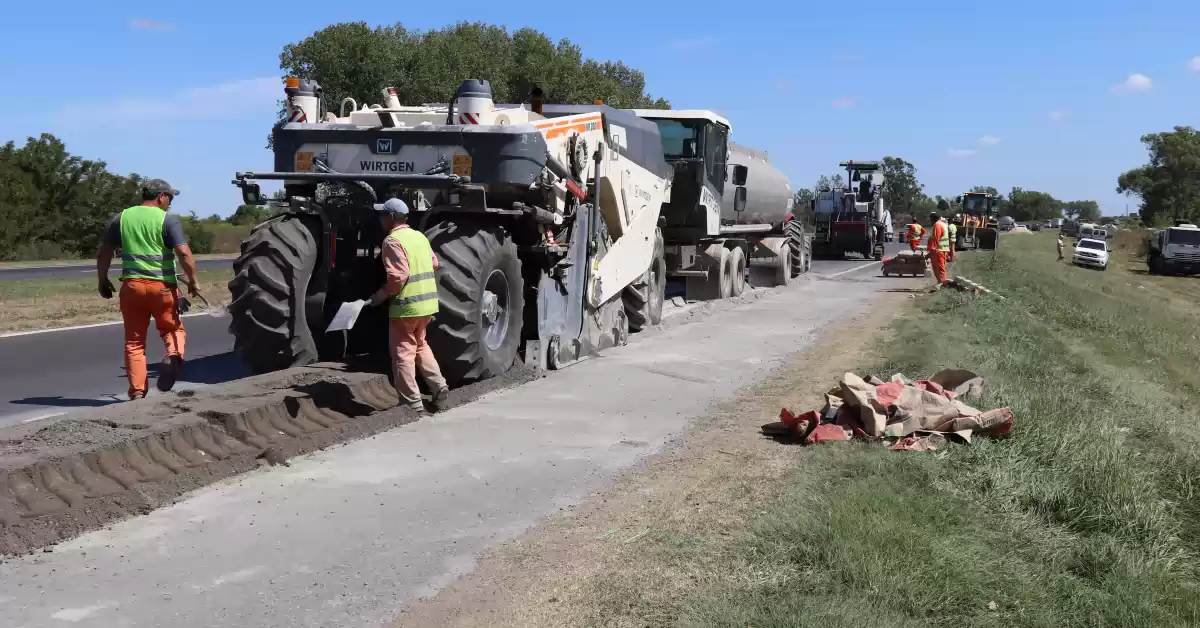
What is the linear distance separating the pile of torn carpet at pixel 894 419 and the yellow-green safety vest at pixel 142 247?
483cm

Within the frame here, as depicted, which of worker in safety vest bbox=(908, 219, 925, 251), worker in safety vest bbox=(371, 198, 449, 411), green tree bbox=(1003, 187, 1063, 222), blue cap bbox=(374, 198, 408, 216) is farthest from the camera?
green tree bbox=(1003, 187, 1063, 222)

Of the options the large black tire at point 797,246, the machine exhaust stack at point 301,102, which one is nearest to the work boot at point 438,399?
the machine exhaust stack at point 301,102

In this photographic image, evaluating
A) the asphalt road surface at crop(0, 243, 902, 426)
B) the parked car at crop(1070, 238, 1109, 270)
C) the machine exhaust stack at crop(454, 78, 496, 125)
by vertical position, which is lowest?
the parked car at crop(1070, 238, 1109, 270)

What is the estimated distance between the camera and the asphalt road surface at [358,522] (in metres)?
4.73

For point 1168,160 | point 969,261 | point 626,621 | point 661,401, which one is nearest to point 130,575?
point 626,621

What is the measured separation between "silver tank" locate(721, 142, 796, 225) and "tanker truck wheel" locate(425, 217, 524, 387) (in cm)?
1131

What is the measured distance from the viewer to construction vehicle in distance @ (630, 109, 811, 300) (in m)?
18.3

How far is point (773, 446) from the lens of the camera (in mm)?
8016

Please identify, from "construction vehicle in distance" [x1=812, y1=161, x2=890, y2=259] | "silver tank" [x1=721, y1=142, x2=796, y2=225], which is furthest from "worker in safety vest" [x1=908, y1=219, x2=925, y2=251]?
"construction vehicle in distance" [x1=812, y1=161, x2=890, y2=259]

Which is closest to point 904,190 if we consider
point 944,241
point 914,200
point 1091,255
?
point 914,200

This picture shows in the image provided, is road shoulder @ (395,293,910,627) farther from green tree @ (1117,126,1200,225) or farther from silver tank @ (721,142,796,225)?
green tree @ (1117,126,1200,225)

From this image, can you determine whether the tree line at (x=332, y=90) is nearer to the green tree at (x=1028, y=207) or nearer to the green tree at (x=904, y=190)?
the green tree at (x=904, y=190)

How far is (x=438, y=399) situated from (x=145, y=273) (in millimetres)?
2432

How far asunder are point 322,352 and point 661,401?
301 centimetres
